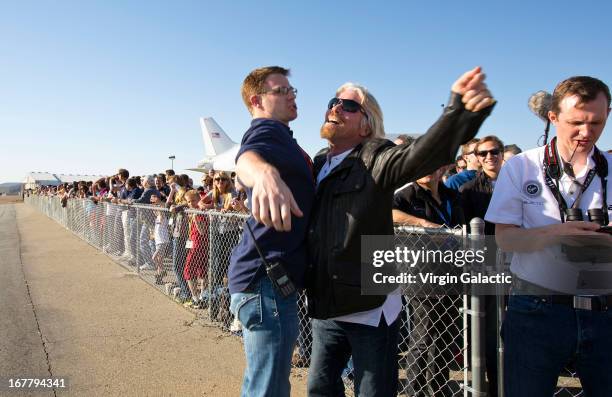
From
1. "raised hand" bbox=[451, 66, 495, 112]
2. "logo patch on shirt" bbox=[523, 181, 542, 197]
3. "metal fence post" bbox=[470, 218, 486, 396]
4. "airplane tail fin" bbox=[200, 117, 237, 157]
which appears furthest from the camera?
"airplane tail fin" bbox=[200, 117, 237, 157]

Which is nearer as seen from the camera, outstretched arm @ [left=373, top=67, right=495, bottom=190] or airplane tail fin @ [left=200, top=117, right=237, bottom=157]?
outstretched arm @ [left=373, top=67, right=495, bottom=190]

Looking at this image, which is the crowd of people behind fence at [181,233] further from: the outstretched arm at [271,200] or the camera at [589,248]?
the camera at [589,248]

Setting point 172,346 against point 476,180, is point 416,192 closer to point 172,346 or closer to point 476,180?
point 476,180

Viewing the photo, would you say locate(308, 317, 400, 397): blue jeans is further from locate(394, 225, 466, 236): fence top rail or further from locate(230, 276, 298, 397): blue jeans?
locate(394, 225, 466, 236): fence top rail

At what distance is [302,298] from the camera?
15.7 feet

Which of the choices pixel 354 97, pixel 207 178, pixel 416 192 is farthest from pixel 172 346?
pixel 207 178

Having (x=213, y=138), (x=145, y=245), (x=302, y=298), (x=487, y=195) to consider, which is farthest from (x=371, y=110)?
(x=213, y=138)

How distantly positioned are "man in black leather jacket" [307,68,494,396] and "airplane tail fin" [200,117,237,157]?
44.9 metres

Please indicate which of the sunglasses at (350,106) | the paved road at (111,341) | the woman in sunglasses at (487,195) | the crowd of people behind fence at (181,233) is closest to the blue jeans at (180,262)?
the crowd of people behind fence at (181,233)

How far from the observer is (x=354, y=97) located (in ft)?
7.20

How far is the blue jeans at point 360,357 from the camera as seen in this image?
206 cm

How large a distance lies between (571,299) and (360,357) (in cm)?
95

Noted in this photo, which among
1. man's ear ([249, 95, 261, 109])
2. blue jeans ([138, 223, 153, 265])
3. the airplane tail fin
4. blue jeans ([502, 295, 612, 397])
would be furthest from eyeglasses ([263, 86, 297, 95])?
the airplane tail fin

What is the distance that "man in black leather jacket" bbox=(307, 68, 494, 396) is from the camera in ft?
6.16
